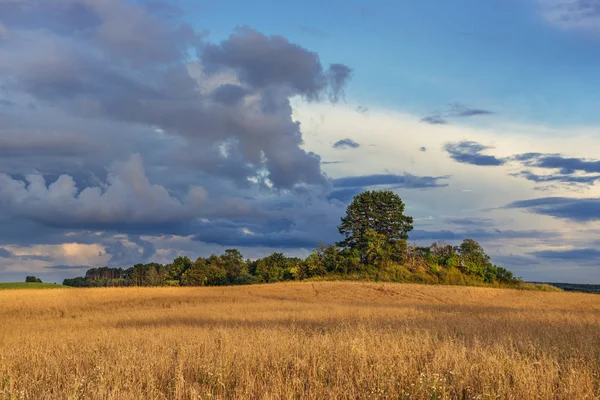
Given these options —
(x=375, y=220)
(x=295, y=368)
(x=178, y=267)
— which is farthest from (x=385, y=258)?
(x=295, y=368)

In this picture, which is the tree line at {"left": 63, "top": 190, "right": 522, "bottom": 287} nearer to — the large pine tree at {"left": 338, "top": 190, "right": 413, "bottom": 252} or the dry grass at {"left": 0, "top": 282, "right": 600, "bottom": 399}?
the large pine tree at {"left": 338, "top": 190, "right": 413, "bottom": 252}

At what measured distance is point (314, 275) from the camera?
80812 millimetres

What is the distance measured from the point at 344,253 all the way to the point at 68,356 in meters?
69.3

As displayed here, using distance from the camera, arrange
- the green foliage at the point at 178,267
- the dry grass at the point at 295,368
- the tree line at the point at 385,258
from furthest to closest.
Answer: the green foliage at the point at 178,267
the tree line at the point at 385,258
the dry grass at the point at 295,368

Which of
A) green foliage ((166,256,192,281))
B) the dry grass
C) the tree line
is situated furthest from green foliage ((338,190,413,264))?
the dry grass

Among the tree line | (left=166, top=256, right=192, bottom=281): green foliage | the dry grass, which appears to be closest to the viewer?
the dry grass

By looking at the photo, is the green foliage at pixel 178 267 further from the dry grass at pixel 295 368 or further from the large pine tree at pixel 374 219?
the dry grass at pixel 295 368

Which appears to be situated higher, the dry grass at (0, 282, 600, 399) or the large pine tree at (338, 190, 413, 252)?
the large pine tree at (338, 190, 413, 252)

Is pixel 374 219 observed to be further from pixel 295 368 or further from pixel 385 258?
pixel 295 368

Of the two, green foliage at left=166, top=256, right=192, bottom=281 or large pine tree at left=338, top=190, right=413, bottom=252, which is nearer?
large pine tree at left=338, top=190, right=413, bottom=252

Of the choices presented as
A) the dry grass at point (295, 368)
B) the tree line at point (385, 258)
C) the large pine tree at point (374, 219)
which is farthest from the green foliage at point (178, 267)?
the dry grass at point (295, 368)

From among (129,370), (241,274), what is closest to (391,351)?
(129,370)

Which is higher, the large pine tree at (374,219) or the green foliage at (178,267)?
the large pine tree at (374,219)

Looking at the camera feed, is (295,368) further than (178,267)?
No
